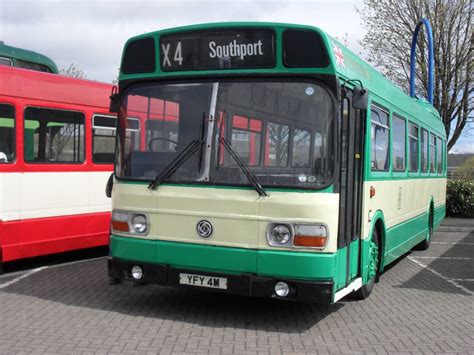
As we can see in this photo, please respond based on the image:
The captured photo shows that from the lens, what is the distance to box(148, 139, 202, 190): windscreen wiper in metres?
5.98

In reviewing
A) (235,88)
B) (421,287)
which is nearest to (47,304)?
(235,88)

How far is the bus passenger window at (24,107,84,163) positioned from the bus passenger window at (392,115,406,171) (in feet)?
15.7

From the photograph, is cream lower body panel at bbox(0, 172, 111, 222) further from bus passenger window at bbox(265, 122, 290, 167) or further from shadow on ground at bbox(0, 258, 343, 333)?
bus passenger window at bbox(265, 122, 290, 167)

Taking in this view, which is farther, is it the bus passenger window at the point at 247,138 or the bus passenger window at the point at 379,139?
the bus passenger window at the point at 379,139

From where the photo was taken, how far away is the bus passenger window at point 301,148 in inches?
224

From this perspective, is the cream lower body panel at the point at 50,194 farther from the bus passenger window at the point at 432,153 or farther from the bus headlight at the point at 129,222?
the bus passenger window at the point at 432,153

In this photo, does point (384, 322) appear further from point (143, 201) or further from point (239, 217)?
point (143, 201)

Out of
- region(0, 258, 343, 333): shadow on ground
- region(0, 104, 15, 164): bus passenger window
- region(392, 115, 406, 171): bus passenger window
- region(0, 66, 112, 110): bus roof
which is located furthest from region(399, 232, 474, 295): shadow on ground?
region(0, 104, 15, 164): bus passenger window

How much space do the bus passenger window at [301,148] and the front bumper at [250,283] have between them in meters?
1.11

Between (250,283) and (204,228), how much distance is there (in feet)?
2.31

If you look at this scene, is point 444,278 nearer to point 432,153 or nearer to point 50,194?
point 432,153

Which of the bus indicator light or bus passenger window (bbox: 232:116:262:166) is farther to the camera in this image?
bus passenger window (bbox: 232:116:262:166)

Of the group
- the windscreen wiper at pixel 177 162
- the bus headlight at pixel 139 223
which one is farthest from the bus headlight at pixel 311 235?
the bus headlight at pixel 139 223

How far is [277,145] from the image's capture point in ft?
18.9
